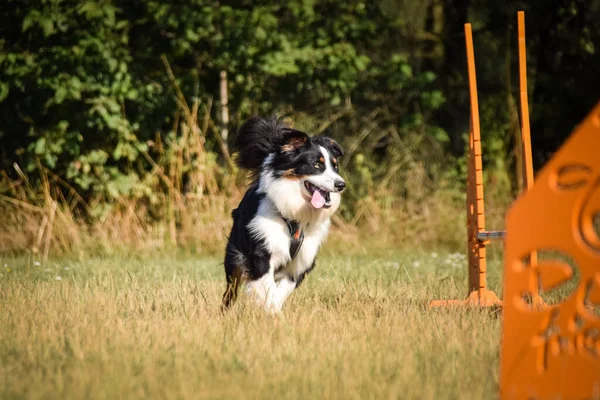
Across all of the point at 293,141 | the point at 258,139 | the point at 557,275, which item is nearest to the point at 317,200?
the point at 293,141

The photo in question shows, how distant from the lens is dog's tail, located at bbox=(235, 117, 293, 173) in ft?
19.2

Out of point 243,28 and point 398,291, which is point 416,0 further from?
point 398,291

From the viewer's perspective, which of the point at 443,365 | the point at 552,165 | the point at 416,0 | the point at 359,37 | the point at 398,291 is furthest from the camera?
the point at 416,0

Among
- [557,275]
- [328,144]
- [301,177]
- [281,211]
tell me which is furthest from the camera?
[328,144]

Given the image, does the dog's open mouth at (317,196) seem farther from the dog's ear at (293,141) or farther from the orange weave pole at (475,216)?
the orange weave pole at (475,216)

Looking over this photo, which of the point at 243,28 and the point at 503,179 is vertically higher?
the point at 243,28

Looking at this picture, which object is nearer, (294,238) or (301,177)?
(294,238)

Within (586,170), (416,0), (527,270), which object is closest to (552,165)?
(586,170)

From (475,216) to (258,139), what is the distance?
1.63 m

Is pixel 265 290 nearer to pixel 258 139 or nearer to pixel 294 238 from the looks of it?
pixel 294 238

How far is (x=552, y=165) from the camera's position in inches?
119

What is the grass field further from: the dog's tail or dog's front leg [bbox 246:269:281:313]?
the dog's tail

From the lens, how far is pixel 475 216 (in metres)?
5.65

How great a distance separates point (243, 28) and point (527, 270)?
7.98m
